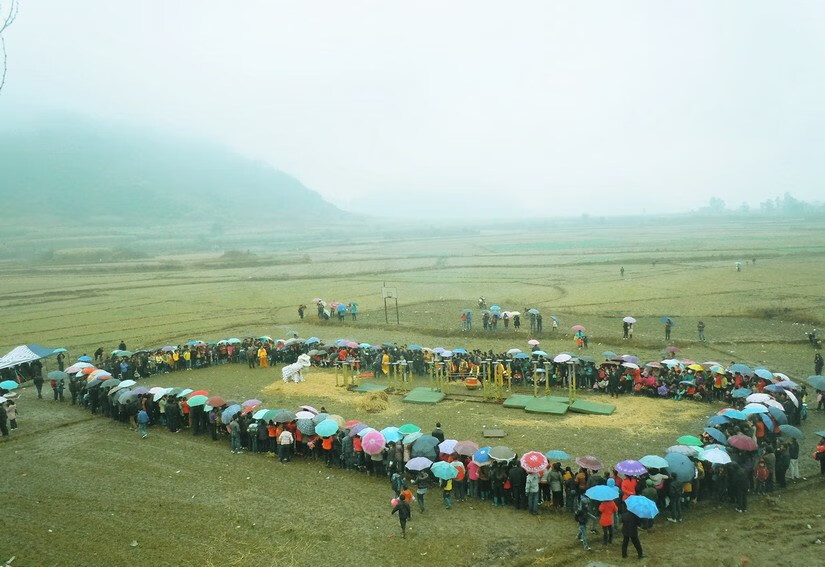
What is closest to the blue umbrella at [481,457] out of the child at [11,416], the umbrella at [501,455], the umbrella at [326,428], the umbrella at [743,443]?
the umbrella at [501,455]

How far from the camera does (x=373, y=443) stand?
15.1m

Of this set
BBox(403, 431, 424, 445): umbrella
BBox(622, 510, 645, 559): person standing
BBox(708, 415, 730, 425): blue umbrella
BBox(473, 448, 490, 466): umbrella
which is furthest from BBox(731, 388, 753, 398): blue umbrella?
BBox(403, 431, 424, 445): umbrella

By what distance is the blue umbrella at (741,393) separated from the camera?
18297 millimetres

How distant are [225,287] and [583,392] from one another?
154 ft

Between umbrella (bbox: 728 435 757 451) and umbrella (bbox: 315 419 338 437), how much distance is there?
10.6 meters

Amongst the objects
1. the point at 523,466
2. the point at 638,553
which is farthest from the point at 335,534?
the point at 638,553

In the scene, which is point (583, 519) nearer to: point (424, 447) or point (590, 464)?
point (590, 464)

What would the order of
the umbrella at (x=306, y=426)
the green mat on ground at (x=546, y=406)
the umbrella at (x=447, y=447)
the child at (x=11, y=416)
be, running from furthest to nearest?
→ the child at (x=11, y=416) < the green mat on ground at (x=546, y=406) < the umbrella at (x=306, y=426) < the umbrella at (x=447, y=447)

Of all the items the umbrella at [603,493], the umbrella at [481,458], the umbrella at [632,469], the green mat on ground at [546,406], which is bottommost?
the green mat on ground at [546,406]

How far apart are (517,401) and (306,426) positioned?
28.0 ft

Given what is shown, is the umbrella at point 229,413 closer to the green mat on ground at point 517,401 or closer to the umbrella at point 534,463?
the green mat on ground at point 517,401

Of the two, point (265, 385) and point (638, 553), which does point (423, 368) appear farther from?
point (638, 553)

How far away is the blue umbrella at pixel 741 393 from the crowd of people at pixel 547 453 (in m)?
0.04

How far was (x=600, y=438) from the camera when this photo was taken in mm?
17359
